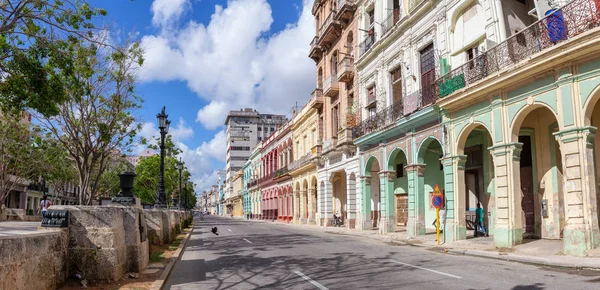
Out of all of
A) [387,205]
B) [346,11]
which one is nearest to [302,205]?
[346,11]

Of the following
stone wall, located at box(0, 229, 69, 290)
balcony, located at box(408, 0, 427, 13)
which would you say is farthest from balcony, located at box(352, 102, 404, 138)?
stone wall, located at box(0, 229, 69, 290)

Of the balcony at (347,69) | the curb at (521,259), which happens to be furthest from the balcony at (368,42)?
the curb at (521,259)

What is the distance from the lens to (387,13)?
23969mm

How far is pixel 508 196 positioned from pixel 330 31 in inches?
827

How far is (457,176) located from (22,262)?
14.9m

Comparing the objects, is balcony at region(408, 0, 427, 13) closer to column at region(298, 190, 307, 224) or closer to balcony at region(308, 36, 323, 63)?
balcony at region(308, 36, 323, 63)

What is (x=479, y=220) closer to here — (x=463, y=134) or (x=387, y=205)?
(x=463, y=134)

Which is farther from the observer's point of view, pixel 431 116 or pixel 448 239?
pixel 431 116

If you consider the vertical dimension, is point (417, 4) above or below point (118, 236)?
above

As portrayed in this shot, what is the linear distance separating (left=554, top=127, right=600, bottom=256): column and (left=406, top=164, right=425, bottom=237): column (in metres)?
8.32

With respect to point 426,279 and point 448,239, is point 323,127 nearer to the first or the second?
point 448,239

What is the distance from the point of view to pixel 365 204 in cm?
2606

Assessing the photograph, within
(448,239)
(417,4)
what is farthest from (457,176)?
(417,4)

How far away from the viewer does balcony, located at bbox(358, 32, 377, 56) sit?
85.8ft
